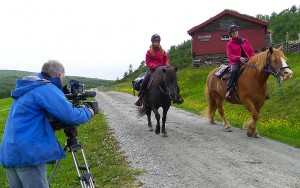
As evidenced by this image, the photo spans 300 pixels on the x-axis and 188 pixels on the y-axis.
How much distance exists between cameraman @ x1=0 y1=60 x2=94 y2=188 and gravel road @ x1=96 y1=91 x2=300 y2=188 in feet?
9.48

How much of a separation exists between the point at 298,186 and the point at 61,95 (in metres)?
4.54

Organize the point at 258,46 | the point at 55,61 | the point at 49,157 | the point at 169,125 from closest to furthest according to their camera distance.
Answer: the point at 49,157 < the point at 55,61 < the point at 169,125 < the point at 258,46

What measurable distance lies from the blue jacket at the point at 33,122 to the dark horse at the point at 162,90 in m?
6.11

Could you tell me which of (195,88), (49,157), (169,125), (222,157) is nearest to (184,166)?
(222,157)

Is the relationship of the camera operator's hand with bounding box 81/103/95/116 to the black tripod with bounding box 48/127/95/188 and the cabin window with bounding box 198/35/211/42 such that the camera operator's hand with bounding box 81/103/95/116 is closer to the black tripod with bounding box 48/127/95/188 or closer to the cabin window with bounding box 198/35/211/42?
the black tripod with bounding box 48/127/95/188

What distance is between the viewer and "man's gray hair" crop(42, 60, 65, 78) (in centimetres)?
438

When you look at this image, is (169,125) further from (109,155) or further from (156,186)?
(156,186)

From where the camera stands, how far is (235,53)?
1123 cm

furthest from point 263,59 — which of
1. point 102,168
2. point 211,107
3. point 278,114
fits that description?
point 102,168

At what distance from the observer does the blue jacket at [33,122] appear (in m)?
4.00

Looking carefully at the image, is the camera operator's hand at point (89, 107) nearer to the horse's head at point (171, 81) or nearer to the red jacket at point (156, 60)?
the horse's head at point (171, 81)

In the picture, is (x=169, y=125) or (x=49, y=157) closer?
(x=49, y=157)

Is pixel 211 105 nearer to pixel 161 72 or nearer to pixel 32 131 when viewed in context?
pixel 161 72

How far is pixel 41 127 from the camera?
163 inches
